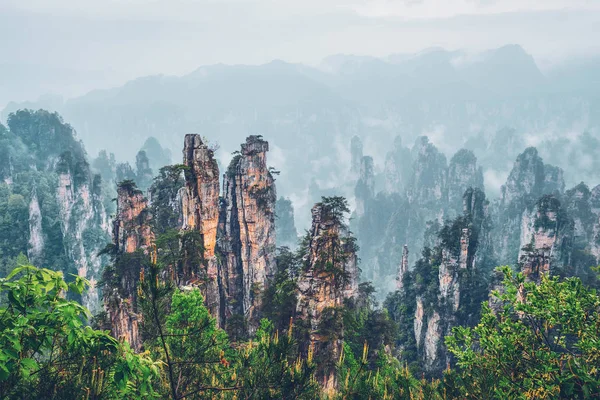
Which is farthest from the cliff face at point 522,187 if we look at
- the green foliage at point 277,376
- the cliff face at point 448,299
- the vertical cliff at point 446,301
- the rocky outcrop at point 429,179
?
the green foliage at point 277,376

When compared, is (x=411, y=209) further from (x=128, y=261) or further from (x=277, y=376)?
(x=277, y=376)

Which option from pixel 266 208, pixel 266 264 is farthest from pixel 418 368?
pixel 266 208

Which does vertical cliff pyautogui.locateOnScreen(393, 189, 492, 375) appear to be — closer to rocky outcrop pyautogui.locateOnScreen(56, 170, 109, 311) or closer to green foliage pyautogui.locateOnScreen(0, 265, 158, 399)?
green foliage pyautogui.locateOnScreen(0, 265, 158, 399)

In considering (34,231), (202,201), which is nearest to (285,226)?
(34,231)

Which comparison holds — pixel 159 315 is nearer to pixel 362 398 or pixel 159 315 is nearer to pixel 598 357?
pixel 362 398

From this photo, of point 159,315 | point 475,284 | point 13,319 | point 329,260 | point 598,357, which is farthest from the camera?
point 475,284

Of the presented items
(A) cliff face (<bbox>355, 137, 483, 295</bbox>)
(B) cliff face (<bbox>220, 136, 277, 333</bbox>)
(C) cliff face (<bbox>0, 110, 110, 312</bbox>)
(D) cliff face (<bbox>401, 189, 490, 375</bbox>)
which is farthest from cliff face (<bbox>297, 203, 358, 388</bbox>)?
(A) cliff face (<bbox>355, 137, 483, 295</bbox>)
